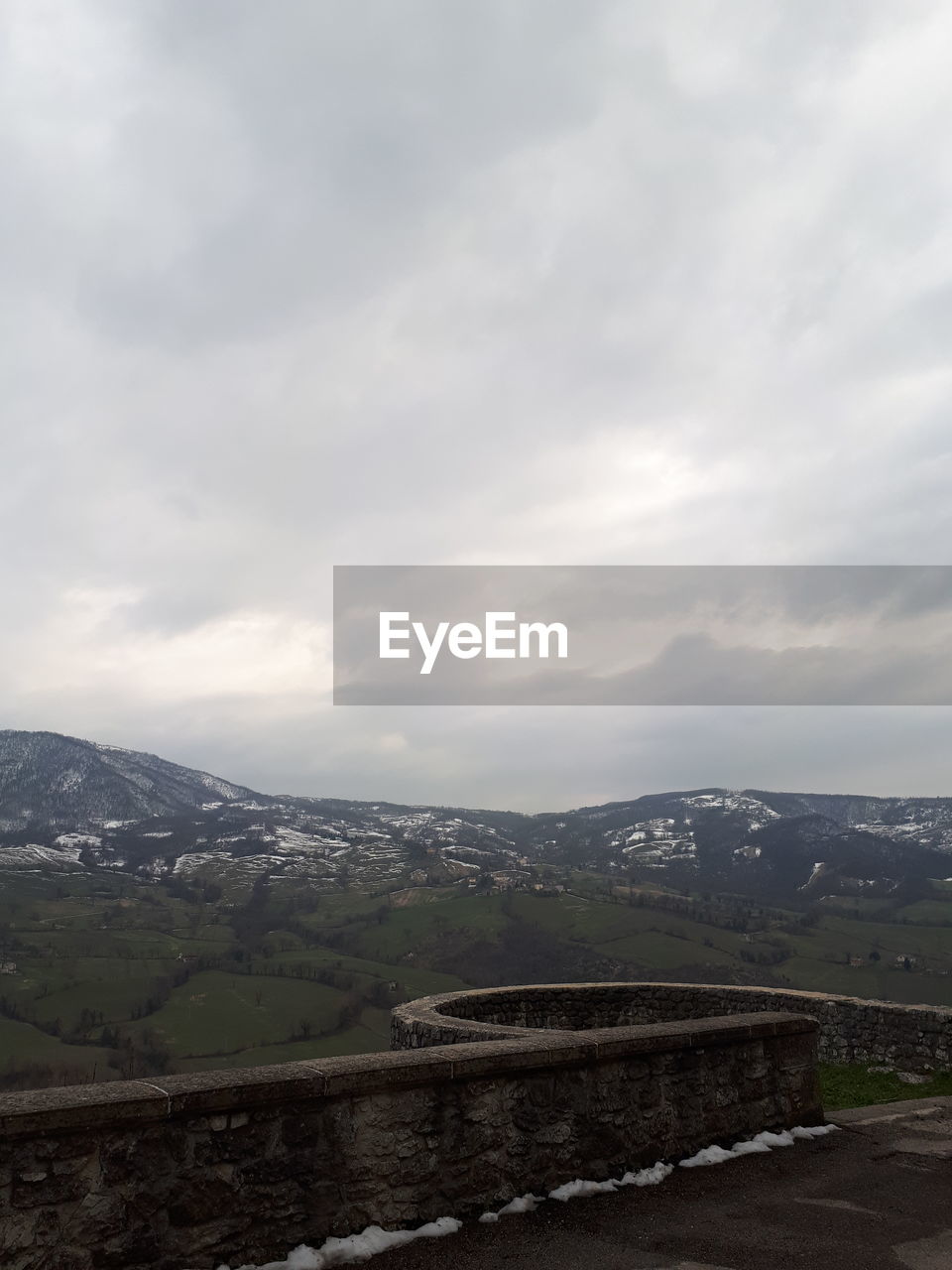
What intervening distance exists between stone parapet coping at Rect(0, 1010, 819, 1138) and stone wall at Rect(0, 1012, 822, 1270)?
12 mm

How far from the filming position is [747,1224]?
5.57 m

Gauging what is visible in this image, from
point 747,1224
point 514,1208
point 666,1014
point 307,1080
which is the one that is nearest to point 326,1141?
point 307,1080

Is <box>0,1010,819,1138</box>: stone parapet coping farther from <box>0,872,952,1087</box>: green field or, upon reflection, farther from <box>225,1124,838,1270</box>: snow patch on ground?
<box>0,872,952,1087</box>: green field

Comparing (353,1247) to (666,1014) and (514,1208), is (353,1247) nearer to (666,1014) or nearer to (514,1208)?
(514,1208)

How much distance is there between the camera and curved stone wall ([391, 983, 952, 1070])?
42.0 ft

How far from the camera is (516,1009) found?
15.8 metres

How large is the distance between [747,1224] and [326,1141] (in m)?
2.97

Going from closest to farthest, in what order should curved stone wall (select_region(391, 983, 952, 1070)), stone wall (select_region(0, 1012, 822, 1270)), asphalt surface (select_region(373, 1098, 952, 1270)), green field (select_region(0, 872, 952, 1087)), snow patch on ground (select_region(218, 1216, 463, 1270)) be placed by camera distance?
stone wall (select_region(0, 1012, 822, 1270)) → snow patch on ground (select_region(218, 1216, 463, 1270)) → asphalt surface (select_region(373, 1098, 952, 1270)) → curved stone wall (select_region(391, 983, 952, 1070)) → green field (select_region(0, 872, 952, 1087))

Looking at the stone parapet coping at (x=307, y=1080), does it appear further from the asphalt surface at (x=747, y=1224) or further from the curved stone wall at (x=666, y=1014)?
the curved stone wall at (x=666, y=1014)

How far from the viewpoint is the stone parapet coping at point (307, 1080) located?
4.56 metres

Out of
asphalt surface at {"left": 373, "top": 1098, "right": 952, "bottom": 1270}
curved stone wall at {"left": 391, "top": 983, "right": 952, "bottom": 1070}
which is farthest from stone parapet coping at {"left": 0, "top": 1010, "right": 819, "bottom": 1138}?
curved stone wall at {"left": 391, "top": 983, "right": 952, "bottom": 1070}

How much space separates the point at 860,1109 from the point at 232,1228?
739 cm

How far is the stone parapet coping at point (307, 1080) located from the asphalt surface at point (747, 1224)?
3.03 ft

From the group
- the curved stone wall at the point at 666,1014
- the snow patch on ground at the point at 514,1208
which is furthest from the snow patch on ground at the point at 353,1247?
the curved stone wall at the point at 666,1014
